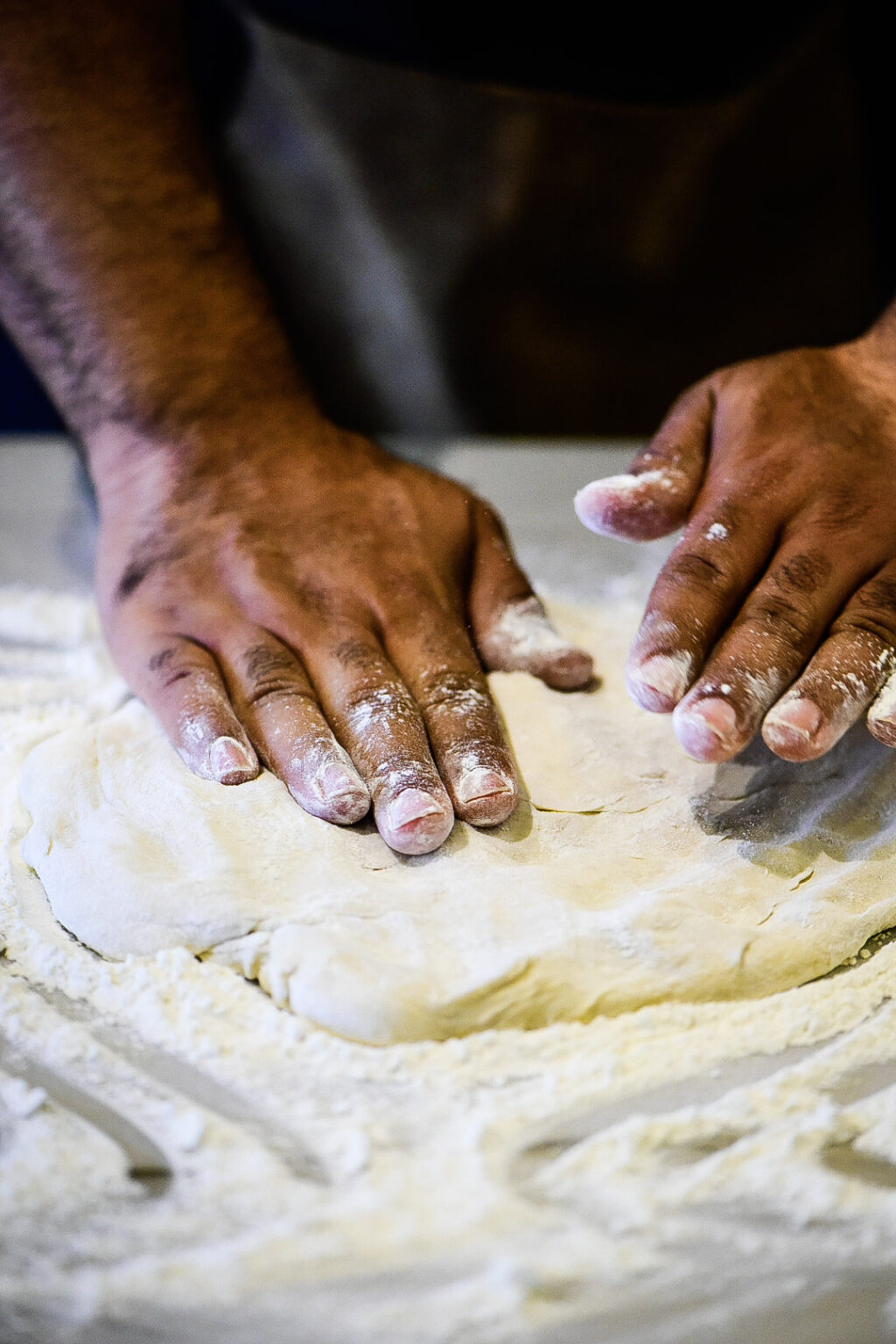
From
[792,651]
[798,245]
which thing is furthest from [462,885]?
[798,245]

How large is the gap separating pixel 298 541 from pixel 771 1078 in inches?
26.3

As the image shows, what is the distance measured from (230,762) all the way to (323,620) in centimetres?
18

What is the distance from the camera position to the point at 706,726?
81 cm

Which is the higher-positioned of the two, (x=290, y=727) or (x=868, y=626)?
(x=868, y=626)

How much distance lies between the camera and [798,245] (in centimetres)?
162

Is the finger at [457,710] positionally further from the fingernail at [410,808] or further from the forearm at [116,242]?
the forearm at [116,242]

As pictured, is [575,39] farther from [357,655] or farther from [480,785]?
[480,785]

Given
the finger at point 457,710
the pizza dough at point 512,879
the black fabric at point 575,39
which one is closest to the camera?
the pizza dough at point 512,879

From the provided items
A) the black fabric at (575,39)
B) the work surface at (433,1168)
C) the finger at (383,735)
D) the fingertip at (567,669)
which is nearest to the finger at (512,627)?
the fingertip at (567,669)

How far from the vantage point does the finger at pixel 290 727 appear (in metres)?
0.87

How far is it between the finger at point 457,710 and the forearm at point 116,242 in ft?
1.24

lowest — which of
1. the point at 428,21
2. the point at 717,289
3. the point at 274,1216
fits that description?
the point at 274,1216

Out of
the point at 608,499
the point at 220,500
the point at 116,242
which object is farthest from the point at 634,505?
the point at 116,242

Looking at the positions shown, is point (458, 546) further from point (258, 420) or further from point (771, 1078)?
point (771, 1078)
